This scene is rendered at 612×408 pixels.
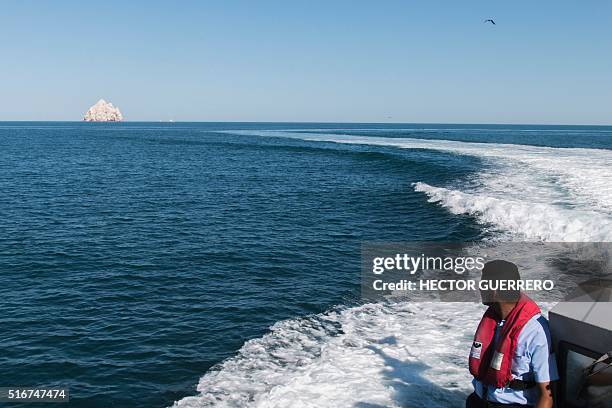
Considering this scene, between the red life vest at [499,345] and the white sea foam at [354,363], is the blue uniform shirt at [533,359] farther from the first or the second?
the white sea foam at [354,363]

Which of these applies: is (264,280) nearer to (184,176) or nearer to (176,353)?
(176,353)

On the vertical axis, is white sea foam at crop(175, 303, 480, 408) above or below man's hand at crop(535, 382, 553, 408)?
below

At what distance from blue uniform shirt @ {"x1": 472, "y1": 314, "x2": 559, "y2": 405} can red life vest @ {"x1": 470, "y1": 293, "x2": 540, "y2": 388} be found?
5cm

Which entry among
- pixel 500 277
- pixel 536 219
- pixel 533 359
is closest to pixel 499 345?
pixel 533 359

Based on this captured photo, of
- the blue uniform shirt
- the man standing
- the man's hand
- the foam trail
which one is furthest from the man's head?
the foam trail

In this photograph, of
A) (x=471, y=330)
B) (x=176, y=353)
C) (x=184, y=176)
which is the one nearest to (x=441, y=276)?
(x=471, y=330)

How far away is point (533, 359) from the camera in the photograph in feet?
15.4

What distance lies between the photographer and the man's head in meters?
4.59

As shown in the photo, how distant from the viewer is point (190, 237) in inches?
894

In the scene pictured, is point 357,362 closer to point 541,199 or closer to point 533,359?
point 533,359

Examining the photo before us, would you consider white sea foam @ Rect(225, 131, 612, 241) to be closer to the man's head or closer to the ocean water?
the ocean water

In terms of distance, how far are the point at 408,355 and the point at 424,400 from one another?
1982 millimetres

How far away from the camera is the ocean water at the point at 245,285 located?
9.86m

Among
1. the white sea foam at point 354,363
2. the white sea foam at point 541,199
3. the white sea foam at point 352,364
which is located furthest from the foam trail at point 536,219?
the white sea foam at point 352,364
